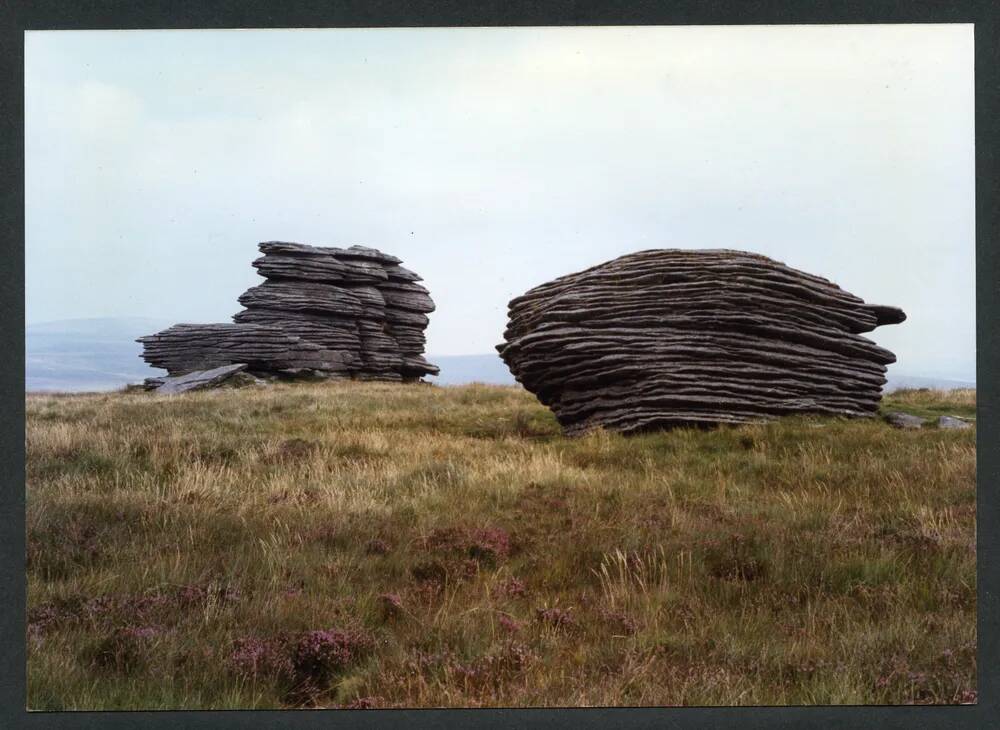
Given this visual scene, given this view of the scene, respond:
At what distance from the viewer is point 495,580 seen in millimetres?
6250

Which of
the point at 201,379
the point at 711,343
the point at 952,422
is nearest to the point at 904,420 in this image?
the point at 952,422

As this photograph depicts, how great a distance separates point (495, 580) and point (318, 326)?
→ 87.1ft

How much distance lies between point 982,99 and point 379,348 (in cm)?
2874

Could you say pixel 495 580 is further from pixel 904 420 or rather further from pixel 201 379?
pixel 201 379

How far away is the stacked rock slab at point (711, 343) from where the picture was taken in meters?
11.9

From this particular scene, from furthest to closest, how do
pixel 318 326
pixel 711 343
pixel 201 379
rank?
pixel 318 326 → pixel 201 379 → pixel 711 343

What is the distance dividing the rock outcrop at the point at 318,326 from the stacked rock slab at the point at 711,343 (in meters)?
19.8

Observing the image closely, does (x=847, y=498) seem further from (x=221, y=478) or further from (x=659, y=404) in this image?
(x=221, y=478)

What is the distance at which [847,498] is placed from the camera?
7.86 metres

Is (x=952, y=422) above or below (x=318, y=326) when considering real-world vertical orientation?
below

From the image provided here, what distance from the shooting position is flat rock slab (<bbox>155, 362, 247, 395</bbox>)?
24.4 metres

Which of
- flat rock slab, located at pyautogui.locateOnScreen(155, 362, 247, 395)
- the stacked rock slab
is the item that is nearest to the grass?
the stacked rock slab

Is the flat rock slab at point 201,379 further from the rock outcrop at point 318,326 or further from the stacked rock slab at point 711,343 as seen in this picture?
the stacked rock slab at point 711,343

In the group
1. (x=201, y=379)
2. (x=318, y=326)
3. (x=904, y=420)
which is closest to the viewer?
(x=904, y=420)
